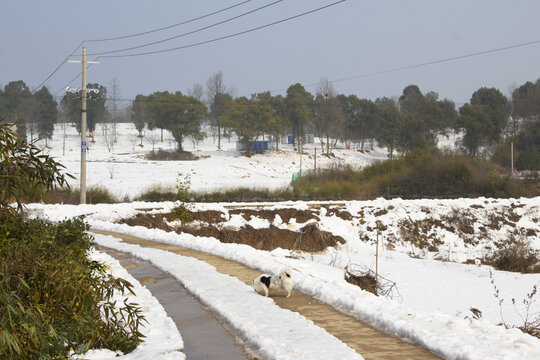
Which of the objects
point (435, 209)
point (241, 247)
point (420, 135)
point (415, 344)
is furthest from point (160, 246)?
point (420, 135)

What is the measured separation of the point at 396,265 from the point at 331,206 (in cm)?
1182

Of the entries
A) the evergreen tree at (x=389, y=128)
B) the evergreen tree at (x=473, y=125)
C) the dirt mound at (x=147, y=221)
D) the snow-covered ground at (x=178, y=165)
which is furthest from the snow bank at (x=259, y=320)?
the evergreen tree at (x=389, y=128)

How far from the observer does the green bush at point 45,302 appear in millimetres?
5074

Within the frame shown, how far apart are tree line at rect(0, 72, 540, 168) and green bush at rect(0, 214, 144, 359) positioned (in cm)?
5828

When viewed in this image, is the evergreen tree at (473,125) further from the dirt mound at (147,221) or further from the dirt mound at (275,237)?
the dirt mound at (147,221)

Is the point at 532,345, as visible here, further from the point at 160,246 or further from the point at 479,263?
the point at 479,263

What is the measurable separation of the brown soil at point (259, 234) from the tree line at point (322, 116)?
3959cm

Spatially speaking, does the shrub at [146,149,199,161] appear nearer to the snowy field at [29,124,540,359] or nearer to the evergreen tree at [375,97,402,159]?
the snowy field at [29,124,540,359]

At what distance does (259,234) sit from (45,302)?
2048 centimetres

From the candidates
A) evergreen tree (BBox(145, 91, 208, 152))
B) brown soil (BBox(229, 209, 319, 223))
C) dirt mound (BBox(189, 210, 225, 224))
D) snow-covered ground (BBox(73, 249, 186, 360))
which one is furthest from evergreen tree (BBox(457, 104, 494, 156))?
snow-covered ground (BBox(73, 249, 186, 360))

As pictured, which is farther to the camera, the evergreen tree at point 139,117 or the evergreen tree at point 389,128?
the evergreen tree at point 139,117

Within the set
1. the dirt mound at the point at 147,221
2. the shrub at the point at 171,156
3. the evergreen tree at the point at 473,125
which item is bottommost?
the dirt mound at the point at 147,221

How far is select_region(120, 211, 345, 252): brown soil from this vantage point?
77.8 feet

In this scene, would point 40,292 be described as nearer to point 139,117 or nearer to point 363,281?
point 363,281
